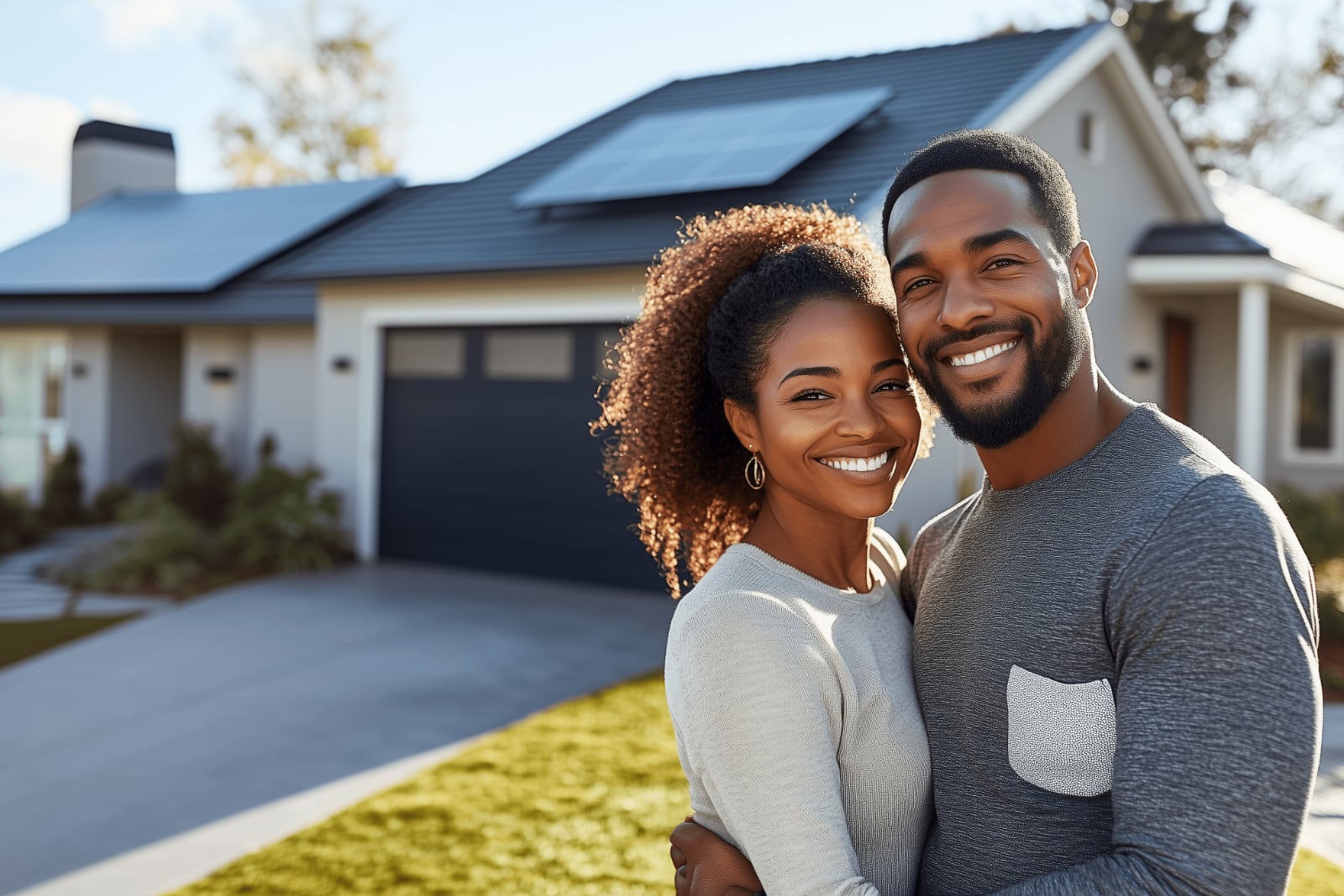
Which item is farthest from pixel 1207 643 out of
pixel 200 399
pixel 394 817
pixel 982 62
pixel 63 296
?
pixel 63 296

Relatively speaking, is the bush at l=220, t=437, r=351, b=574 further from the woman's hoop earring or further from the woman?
the woman's hoop earring

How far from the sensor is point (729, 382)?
7.31ft

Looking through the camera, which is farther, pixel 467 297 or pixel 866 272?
pixel 467 297

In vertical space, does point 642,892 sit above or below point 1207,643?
below

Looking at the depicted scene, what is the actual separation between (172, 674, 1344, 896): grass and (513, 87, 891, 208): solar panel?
5.28 meters

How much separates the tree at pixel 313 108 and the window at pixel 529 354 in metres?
21.8

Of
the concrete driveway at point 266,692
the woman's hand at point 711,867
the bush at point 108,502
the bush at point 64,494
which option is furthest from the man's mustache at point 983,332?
the bush at point 64,494

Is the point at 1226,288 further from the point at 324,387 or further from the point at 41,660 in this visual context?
the point at 41,660

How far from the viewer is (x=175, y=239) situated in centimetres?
1741

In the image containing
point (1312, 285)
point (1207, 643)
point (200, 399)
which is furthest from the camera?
point (200, 399)

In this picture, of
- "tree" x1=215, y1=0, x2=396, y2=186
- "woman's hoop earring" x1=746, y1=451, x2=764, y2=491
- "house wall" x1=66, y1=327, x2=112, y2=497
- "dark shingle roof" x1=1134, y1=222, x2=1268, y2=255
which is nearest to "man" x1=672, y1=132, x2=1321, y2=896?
"woman's hoop earring" x1=746, y1=451, x2=764, y2=491

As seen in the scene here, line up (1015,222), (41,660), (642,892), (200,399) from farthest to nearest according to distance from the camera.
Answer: (200,399) < (41,660) < (642,892) < (1015,222)

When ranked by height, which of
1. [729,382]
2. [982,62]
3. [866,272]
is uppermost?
[982,62]

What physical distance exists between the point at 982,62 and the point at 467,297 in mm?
5540
